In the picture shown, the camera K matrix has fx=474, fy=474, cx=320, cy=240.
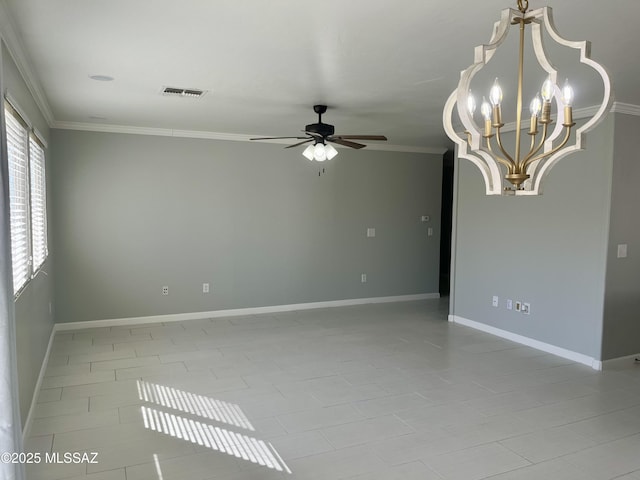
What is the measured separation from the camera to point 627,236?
14.6ft

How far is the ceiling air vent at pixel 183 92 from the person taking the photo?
3902mm

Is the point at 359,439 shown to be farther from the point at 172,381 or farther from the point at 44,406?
the point at 44,406

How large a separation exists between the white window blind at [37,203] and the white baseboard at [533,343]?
472cm

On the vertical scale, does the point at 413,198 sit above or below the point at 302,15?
below

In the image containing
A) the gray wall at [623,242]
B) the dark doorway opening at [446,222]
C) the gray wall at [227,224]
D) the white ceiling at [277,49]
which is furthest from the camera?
the dark doorway opening at [446,222]

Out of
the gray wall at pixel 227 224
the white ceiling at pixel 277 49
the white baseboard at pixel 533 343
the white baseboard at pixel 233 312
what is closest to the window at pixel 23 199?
the white ceiling at pixel 277 49

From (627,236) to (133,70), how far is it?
4.51 m

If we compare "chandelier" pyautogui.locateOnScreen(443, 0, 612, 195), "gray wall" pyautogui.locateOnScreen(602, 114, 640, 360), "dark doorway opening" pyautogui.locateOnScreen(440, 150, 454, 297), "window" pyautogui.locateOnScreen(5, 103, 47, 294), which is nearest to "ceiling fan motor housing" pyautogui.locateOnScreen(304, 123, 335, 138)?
"window" pyautogui.locateOnScreen(5, 103, 47, 294)

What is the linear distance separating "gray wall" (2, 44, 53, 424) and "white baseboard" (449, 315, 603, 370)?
461 centimetres

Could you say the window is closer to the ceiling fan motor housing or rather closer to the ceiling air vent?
the ceiling air vent

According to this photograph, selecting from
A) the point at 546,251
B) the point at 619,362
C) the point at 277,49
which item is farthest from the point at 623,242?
the point at 277,49

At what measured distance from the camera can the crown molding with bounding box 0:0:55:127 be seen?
2.38m

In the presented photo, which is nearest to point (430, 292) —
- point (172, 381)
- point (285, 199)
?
point (285, 199)

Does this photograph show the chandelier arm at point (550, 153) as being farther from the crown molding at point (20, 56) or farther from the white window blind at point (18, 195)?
the white window blind at point (18, 195)
